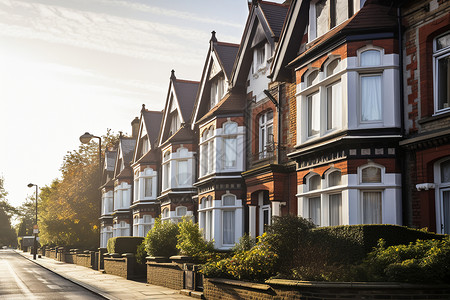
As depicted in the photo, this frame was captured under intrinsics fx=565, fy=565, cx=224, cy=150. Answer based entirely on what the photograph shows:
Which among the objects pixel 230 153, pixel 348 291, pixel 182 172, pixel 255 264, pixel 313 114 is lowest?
pixel 348 291

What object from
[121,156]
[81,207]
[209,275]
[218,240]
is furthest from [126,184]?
[209,275]

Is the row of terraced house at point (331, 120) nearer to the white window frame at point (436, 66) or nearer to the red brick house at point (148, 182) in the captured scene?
the white window frame at point (436, 66)

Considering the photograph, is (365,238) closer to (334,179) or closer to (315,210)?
(334,179)

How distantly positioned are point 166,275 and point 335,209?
963 centimetres

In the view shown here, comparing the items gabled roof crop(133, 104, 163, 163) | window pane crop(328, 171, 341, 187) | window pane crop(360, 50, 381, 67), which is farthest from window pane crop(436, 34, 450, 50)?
gabled roof crop(133, 104, 163, 163)

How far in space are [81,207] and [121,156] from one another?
10288mm

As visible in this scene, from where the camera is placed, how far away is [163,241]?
27.2 meters

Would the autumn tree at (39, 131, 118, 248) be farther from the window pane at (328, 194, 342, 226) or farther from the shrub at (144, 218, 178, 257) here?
the window pane at (328, 194, 342, 226)

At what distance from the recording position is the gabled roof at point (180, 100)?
113 ft

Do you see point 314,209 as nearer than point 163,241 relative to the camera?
Yes

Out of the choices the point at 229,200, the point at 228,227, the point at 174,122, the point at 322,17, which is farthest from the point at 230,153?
the point at 174,122

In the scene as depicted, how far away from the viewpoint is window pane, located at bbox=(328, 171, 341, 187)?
1663 cm

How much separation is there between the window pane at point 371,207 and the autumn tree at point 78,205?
150 feet

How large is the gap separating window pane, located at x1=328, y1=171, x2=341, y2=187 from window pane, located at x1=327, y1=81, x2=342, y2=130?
4.58ft
